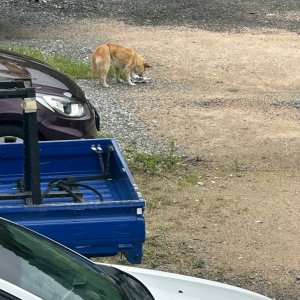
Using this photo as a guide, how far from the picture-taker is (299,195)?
883cm

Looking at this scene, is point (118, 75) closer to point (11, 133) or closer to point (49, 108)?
point (49, 108)

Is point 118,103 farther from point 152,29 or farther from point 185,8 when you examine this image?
point 185,8

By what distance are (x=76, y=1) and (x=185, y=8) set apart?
305 centimetres

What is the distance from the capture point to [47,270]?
391cm

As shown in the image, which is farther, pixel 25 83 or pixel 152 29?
pixel 152 29

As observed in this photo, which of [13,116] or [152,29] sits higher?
[13,116]

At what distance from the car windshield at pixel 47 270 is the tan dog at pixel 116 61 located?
960 centimetres

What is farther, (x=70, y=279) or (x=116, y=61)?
(x=116, y=61)

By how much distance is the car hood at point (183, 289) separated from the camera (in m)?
4.26

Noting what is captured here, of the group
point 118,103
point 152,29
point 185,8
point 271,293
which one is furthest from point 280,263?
point 185,8

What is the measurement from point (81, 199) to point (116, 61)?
8.48 metres

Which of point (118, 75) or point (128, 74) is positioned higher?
point (128, 74)

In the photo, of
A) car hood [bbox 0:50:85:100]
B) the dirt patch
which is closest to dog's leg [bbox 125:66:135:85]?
the dirt patch

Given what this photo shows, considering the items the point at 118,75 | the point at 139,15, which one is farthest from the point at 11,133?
the point at 139,15
